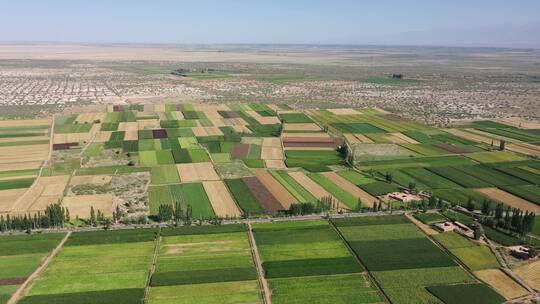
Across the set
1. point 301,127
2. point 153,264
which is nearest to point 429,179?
point 301,127

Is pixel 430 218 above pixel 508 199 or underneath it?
underneath

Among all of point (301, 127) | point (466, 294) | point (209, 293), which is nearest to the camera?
point (209, 293)

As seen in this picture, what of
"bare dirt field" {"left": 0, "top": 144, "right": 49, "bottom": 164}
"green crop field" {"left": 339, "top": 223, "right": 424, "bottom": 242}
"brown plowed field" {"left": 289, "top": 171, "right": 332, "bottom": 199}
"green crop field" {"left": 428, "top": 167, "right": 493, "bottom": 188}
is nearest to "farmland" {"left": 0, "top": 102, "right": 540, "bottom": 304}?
"green crop field" {"left": 339, "top": 223, "right": 424, "bottom": 242}

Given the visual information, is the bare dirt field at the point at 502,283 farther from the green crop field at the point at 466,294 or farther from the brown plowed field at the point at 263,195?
the brown plowed field at the point at 263,195

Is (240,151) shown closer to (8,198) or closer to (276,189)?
(276,189)

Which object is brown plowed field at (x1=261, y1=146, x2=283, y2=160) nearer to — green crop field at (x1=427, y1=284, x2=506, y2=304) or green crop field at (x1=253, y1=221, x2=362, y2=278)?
green crop field at (x1=253, y1=221, x2=362, y2=278)

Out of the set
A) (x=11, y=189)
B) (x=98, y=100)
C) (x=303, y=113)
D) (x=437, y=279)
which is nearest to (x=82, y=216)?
(x=11, y=189)
